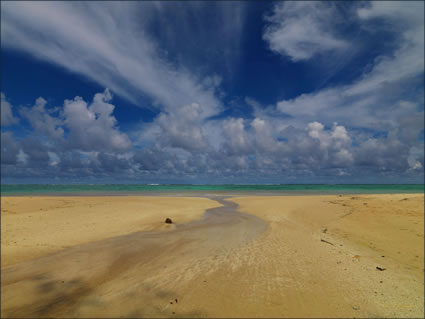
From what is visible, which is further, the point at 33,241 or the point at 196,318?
the point at 33,241

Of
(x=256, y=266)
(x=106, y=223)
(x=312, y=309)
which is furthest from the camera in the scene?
(x=106, y=223)

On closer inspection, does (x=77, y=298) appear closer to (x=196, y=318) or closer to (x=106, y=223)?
(x=196, y=318)

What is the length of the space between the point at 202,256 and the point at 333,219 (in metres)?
13.3

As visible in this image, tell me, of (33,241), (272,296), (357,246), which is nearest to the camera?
(272,296)

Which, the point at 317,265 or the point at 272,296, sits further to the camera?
the point at 317,265

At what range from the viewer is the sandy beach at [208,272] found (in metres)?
5.13

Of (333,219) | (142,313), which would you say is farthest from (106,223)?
(333,219)

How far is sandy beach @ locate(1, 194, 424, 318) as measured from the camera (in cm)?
513

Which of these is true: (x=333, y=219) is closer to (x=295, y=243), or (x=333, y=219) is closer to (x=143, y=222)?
(x=295, y=243)

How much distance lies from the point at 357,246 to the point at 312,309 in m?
7.67

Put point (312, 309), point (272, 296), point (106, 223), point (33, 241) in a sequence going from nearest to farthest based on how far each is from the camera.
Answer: point (312, 309)
point (272, 296)
point (33, 241)
point (106, 223)

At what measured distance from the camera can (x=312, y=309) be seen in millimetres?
5098

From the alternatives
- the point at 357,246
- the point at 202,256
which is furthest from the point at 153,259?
the point at 357,246

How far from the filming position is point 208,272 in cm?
727
